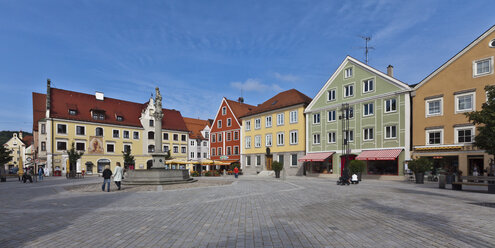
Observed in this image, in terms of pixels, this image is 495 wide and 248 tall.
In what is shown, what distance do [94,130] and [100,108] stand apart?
544 centimetres

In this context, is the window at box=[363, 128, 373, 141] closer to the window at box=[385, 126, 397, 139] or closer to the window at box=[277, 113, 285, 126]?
the window at box=[385, 126, 397, 139]

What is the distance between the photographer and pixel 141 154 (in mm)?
59125

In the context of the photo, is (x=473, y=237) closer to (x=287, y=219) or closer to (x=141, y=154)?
(x=287, y=219)

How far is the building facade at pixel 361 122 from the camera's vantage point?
29.9 m

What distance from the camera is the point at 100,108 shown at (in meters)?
56.5

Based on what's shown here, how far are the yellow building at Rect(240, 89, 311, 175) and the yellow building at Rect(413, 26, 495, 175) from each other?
1520 centimetres

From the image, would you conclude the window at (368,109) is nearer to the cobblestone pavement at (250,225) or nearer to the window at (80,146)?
the cobblestone pavement at (250,225)

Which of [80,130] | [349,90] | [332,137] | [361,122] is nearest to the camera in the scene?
[361,122]

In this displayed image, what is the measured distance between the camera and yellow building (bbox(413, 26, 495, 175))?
82.7ft

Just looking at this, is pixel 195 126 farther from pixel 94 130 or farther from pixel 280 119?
pixel 280 119

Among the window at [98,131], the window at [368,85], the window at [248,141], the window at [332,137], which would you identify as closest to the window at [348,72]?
the window at [368,85]

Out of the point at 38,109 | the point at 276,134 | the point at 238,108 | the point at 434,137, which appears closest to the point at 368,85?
the point at 434,137

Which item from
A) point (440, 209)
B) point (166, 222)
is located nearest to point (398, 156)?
point (440, 209)

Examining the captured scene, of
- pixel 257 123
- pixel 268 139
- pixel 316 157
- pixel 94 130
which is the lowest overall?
pixel 316 157
